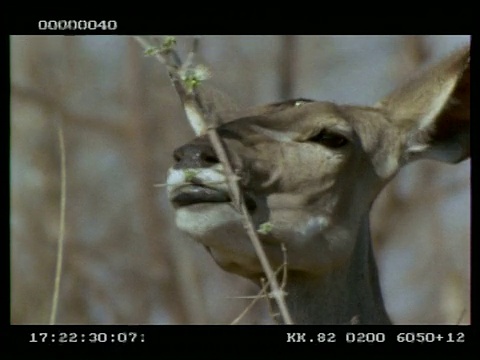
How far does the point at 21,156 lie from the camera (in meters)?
14.2

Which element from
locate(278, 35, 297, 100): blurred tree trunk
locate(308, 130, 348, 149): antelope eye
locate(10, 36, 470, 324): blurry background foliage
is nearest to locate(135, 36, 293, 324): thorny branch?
locate(308, 130, 348, 149): antelope eye

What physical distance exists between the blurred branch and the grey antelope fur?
6239 millimetres

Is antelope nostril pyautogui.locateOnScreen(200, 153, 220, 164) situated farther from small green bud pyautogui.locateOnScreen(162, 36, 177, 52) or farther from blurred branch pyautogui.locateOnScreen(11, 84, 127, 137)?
blurred branch pyautogui.locateOnScreen(11, 84, 127, 137)

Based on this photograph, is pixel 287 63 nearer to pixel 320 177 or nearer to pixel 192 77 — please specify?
pixel 320 177

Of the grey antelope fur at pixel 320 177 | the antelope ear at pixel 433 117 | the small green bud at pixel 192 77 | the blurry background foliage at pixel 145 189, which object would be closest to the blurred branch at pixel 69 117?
the blurry background foliage at pixel 145 189

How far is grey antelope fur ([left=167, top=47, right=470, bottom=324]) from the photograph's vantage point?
268 inches

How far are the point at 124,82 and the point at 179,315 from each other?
267 cm

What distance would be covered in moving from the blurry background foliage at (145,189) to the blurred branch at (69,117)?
0.04 ft

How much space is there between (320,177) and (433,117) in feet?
2.97

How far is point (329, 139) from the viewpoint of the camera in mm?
7527
